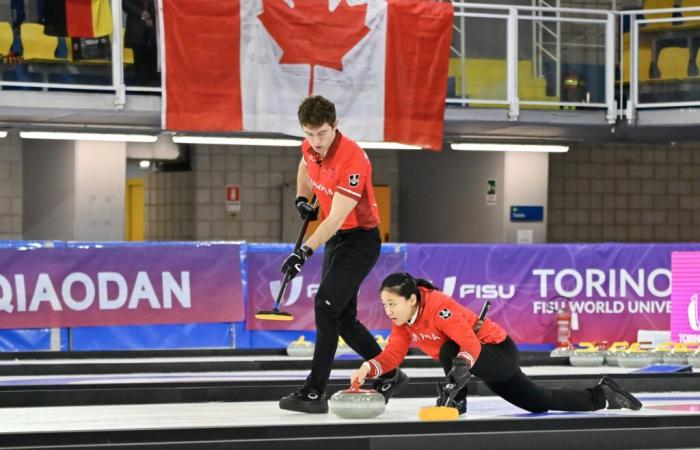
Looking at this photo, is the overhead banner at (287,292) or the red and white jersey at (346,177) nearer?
the red and white jersey at (346,177)

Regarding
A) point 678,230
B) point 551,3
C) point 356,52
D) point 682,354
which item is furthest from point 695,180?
point 682,354

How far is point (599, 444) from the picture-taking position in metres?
5.97

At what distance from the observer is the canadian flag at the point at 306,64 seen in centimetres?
1530

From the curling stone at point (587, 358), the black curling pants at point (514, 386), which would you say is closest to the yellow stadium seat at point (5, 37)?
the curling stone at point (587, 358)

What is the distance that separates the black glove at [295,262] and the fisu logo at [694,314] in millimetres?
5661

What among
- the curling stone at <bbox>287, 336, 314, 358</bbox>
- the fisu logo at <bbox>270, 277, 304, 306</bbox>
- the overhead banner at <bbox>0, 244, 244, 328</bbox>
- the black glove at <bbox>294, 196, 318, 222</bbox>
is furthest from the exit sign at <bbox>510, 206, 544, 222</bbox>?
the black glove at <bbox>294, 196, 318, 222</bbox>

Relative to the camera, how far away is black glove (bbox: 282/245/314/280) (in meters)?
6.34

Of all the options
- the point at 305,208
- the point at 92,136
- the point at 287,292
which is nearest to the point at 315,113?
the point at 305,208

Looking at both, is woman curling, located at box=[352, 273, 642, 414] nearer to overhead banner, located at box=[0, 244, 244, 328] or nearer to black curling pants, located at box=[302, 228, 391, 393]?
black curling pants, located at box=[302, 228, 391, 393]

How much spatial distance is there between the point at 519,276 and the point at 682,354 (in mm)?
4139

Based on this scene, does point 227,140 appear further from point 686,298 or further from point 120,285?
point 686,298

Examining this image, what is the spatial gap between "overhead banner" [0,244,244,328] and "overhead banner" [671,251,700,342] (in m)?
4.51

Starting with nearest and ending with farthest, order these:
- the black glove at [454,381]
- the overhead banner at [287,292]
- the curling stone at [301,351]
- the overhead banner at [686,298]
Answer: the black glove at [454,381] < the curling stone at [301,351] < the overhead banner at [686,298] < the overhead banner at [287,292]

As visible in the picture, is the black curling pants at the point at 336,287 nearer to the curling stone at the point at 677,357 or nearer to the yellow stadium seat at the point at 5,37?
the curling stone at the point at 677,357
